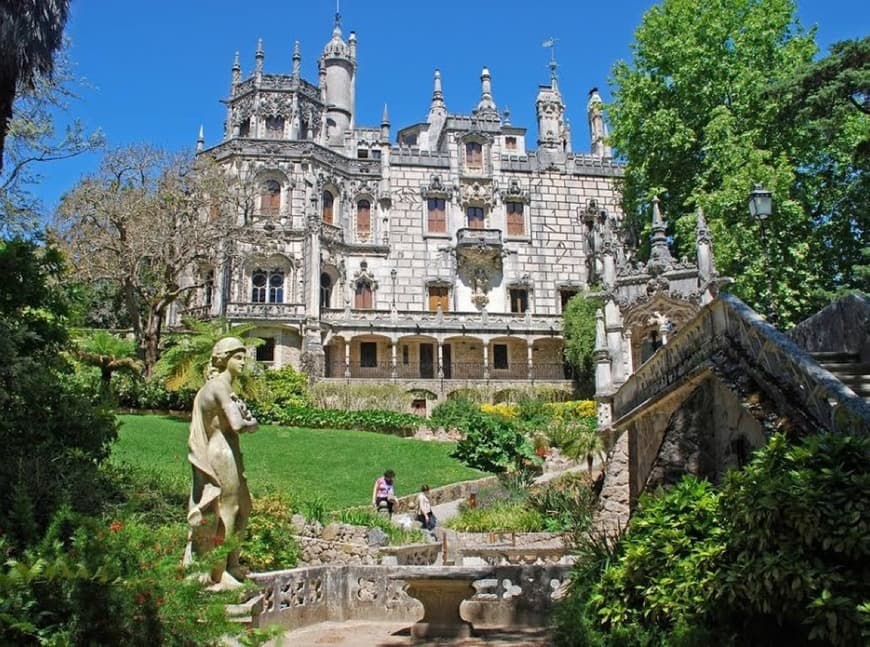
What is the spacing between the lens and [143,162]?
1268 inches

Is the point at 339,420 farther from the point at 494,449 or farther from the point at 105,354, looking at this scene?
the point at 105,354

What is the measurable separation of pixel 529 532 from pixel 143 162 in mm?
22780

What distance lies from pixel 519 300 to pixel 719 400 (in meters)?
35.4

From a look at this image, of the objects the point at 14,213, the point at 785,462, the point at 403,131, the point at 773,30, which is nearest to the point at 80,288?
the point at 14,213

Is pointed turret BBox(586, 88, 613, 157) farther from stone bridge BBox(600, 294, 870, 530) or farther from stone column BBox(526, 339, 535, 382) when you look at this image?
stone bridge BBox(600, 294, 870, 530)

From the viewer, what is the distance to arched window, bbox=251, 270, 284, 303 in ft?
137

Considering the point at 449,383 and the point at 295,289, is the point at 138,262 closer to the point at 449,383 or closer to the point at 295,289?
the point at 295,289

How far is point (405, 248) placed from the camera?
45781 mm

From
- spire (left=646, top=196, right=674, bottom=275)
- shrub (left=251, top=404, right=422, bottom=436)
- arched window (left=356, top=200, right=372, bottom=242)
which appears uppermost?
arched window (left=356, top=200, right=372, bottom=242)

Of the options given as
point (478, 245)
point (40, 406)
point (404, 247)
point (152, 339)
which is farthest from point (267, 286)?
point (40, 406)

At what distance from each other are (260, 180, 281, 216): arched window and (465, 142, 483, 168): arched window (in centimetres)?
1135

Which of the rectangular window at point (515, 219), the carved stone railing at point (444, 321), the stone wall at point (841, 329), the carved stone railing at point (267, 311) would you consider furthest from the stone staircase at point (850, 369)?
the rectangular window at point (515, 219)

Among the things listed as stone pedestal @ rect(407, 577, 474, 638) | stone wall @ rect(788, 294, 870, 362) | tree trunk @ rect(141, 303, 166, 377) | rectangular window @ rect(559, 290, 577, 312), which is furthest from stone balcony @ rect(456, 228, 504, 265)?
stone pedestal @ rect(407, 577, 474, 638)

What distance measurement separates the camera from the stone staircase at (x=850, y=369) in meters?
9.07
